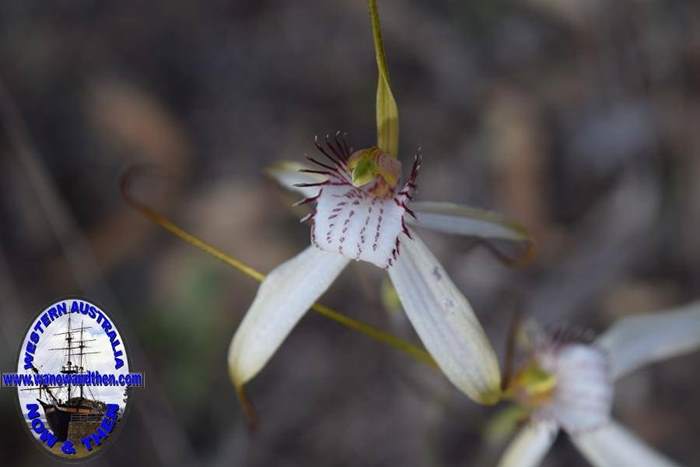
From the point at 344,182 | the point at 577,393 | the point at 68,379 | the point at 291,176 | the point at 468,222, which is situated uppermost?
the point at 291,176

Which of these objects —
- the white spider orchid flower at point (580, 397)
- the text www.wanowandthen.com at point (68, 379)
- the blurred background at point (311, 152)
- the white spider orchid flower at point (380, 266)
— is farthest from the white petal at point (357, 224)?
the blurred background at point (311, 152)

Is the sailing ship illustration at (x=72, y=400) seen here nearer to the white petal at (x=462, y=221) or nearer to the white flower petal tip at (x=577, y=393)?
the white petal at (x=462, y=221)

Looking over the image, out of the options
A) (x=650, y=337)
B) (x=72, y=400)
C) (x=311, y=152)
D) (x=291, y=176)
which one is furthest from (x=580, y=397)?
(x=311, y=152)

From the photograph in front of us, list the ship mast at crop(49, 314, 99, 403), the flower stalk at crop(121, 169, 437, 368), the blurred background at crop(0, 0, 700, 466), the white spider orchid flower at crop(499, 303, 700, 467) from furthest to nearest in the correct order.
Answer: the blurred background at crop(0, 0, 700, 466), the white spider orchid flower at crop(499, 303, 700, 467), the flower stalk at crop(121, 169, 437, 368), the ship mast at crop(49, 314, 99, 403)

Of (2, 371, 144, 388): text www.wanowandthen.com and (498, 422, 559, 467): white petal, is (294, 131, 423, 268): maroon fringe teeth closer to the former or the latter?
(2, 371, 144, 388): text www.wanowandthen.com

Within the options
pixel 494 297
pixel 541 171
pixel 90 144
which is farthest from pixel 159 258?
pixel 541 171

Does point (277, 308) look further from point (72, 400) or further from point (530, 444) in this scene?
point (530, 444)

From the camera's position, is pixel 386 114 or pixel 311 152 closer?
pixel 386 114

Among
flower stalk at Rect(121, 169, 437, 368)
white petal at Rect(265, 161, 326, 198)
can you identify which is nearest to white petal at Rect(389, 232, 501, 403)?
flower stalk at Rect(121, 169, 437, 368)
